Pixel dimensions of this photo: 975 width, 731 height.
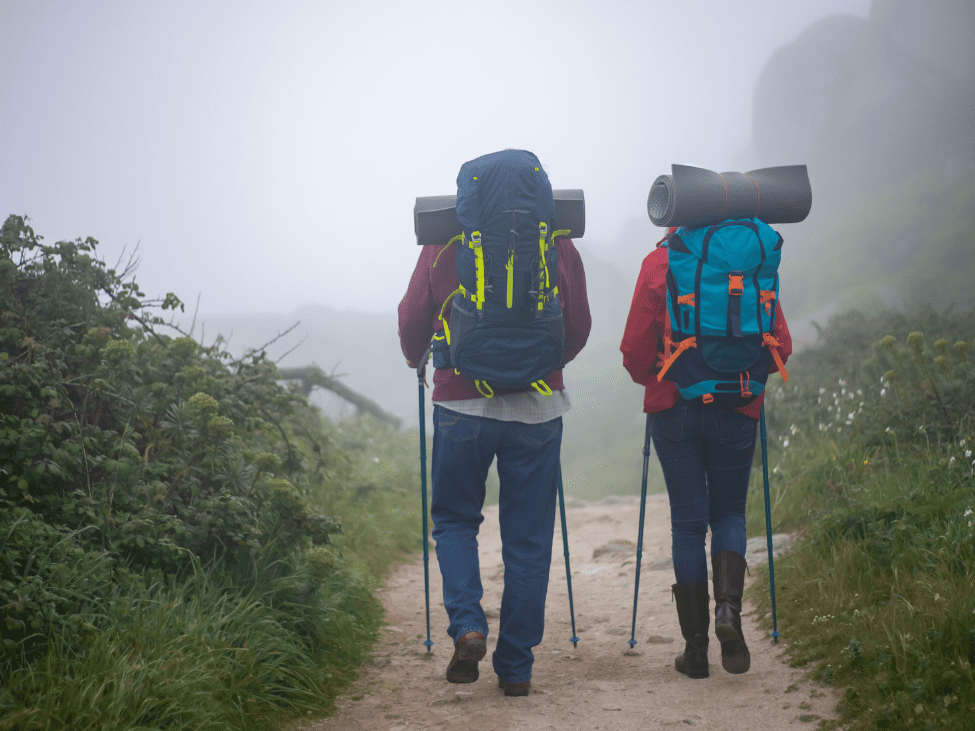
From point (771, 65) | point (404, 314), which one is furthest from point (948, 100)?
point (404, 314)

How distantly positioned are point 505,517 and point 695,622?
1053 millimetres

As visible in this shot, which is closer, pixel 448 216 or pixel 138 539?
pixel 138 539

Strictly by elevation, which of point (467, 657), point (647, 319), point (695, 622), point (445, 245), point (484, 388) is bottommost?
point (467, 657)

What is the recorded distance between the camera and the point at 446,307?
3420 mm

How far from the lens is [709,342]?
327 cm

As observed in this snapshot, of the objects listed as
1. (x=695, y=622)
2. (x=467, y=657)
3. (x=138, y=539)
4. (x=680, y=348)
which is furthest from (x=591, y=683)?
(x=138, y=539)

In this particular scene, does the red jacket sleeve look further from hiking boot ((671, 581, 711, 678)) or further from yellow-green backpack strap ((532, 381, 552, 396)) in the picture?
hiking boot ((671, 581, 711, 678))

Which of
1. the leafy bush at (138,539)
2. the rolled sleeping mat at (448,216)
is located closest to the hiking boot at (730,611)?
the rolled sleeping mat at (448,216)

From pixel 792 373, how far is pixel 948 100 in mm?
13244

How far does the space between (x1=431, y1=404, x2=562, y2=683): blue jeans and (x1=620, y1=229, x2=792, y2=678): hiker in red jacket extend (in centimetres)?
55

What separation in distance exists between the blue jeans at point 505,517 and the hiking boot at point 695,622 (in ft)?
2.23

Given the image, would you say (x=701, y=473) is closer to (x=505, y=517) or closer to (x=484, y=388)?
(x=505, y=517)

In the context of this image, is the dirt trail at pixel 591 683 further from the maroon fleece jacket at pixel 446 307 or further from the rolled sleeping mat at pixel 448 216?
the rolled sleeping mat at pixel 448 216

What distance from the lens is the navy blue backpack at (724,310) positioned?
3.24 metres
